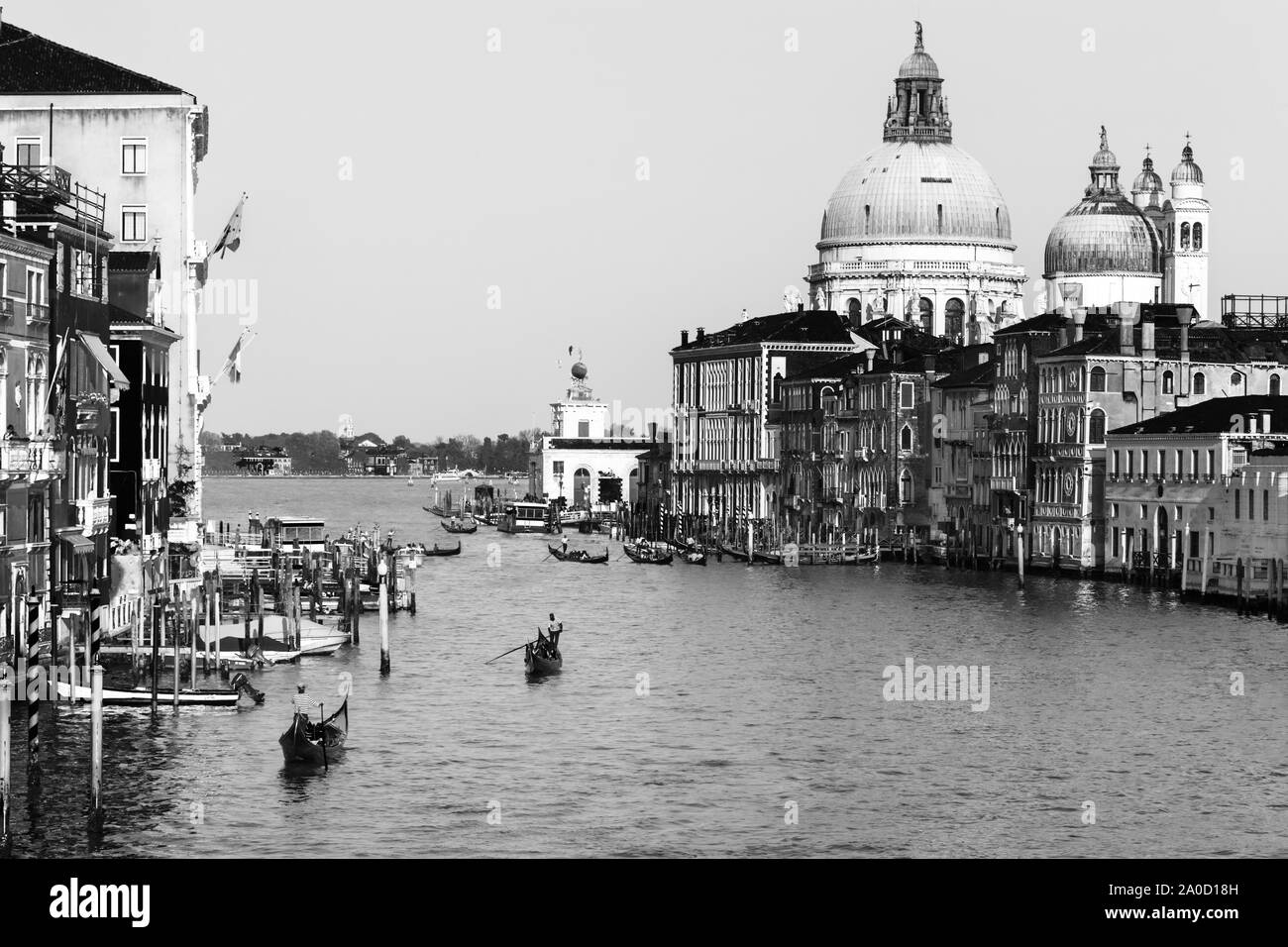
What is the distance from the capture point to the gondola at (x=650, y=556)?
109062 millimetres

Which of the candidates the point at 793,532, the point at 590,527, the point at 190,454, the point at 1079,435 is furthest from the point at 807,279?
the point at 190,454

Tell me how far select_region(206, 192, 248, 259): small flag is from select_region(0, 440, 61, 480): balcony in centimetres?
2642

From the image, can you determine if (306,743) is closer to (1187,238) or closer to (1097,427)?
(1097,427)

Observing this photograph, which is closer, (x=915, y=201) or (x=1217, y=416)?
(x=1217, y=416)

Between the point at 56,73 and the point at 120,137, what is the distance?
207 cm

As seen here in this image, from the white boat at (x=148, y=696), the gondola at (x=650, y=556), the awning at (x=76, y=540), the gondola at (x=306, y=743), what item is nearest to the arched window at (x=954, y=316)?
the gondola at (x=650, y=556)

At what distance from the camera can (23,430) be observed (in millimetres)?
43125

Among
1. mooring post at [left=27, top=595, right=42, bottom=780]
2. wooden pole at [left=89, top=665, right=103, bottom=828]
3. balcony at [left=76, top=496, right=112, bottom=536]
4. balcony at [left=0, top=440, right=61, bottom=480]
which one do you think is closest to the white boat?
balcony at [left=0, top=440, right=61, bottom=480]

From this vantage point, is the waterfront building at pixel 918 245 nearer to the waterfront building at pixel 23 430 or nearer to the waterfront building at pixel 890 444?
the waterfront building at pixel 890 444

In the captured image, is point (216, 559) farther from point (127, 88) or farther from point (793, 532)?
point (793, 532)

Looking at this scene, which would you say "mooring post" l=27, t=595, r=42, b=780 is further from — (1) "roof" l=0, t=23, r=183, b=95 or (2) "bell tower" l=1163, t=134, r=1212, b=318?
(2) "bell tower" l=1163, t=134, r=1212, b=318

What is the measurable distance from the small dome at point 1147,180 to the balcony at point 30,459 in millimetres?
122892

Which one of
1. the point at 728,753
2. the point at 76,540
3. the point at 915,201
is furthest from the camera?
the point at 915,201

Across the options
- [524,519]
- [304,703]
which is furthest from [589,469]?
[304,703]
